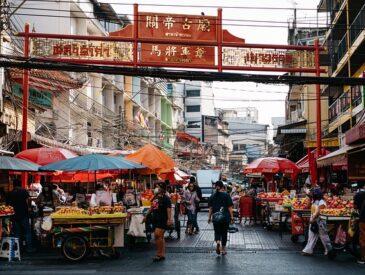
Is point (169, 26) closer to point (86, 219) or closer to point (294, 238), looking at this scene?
point (294, 238)

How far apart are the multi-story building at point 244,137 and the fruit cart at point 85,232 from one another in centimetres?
8955

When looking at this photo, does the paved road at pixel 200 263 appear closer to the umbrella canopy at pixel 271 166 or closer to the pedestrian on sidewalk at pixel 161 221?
the pedestrian on sidewalk at pixel 161 221

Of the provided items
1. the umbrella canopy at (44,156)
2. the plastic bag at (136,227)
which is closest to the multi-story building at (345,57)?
the umbrella canopy at (44,156)

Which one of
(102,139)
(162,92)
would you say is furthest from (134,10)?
(162,92)

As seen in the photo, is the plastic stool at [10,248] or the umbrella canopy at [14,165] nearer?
the plastic stool at [10,248]

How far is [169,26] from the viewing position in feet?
73.1

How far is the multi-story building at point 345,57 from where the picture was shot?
102ft

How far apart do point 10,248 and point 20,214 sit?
1.88m

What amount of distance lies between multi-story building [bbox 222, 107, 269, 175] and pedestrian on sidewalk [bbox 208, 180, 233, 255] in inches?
3481

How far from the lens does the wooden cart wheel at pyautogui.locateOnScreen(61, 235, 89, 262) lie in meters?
14.1

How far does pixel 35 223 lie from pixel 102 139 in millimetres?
28810

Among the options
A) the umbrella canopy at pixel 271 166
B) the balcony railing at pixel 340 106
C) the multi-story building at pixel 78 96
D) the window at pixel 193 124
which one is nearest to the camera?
the umbrella canopy at pixel 271 166

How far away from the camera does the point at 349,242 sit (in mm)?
14711

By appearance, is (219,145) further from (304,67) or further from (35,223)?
(35,223)
